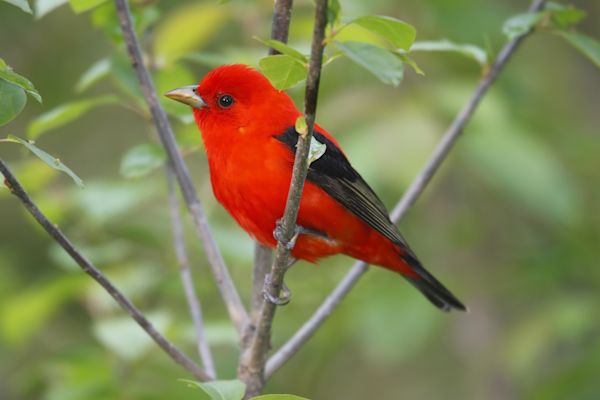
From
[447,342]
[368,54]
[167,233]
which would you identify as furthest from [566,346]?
[368,54]

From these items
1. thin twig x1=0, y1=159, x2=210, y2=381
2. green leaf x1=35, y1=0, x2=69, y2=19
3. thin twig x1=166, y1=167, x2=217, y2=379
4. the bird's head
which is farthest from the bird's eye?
thin twig x1=0, y1=159, x2=210, y2=381

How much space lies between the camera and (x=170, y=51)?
5.46 meters

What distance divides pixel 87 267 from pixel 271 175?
3.84ft

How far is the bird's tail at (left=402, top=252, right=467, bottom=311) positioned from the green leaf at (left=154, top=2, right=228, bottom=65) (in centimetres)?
172

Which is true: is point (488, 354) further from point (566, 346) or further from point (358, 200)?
point (358, 200)

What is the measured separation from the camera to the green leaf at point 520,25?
12.3ft

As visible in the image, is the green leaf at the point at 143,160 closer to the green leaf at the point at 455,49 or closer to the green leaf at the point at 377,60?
the green leaf at the point at 455,49

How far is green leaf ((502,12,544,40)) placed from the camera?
3.76 m

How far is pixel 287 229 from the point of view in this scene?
2957mm

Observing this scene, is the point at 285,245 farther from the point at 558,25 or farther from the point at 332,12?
the point at 558,25

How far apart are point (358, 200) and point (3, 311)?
8.29ft

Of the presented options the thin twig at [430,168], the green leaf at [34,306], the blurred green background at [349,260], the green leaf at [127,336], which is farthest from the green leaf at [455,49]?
the green leaf at [34,306]

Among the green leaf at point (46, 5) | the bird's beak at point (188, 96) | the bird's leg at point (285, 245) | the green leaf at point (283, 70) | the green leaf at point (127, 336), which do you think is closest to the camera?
the green leaf at point (283, 70)

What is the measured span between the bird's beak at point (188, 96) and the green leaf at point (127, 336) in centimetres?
100
